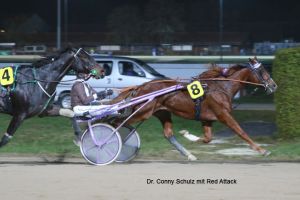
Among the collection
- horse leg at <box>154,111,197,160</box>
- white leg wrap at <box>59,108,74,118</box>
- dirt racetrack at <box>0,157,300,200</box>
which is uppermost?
white leg wrap at <box>59,108,74,118</box>

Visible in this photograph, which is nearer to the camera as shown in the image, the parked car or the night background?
the parked car

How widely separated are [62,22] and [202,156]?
3105 cm

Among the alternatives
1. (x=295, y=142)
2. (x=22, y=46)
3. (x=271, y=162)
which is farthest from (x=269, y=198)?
(x=22, y=46)

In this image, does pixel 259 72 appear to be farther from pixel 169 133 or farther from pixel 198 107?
pixel 169 133

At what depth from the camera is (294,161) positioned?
444 inches

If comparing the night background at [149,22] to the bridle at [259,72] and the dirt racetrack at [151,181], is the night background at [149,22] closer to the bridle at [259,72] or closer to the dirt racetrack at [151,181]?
the bridle at [259,72]

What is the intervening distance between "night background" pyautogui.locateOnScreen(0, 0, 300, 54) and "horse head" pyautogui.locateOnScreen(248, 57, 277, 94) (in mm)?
26790

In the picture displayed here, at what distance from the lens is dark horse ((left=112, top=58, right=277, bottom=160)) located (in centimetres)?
1072

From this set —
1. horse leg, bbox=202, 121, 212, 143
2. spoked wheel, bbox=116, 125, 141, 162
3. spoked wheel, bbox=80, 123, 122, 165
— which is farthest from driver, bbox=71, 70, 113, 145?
horse leg, bbox=202, 121, 212, 143

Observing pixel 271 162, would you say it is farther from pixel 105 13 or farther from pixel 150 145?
pixel 105 13

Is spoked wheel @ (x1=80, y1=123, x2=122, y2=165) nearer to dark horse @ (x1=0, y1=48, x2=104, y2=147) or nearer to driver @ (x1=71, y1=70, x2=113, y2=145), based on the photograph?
driver @ (x1=71, y1=70, x2=113, y2=145)

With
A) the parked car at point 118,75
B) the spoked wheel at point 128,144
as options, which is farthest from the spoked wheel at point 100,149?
the parked car at point 118,75

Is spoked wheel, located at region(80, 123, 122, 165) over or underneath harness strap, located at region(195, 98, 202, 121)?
underneath

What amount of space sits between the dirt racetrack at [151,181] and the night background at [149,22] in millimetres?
28049
